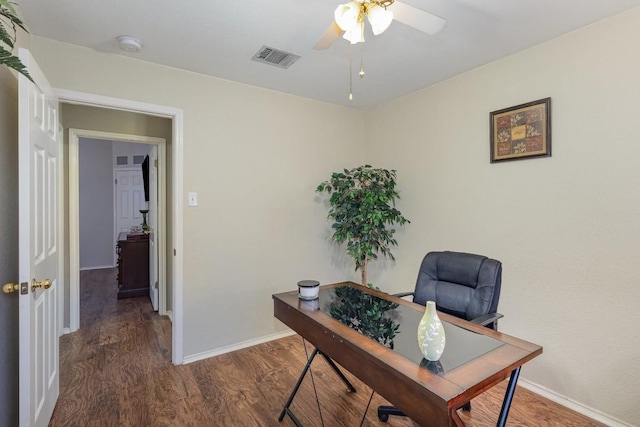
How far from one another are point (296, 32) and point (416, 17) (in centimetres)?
89

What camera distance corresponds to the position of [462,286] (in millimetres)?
1937

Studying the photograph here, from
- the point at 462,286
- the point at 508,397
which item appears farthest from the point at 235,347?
the point at 508,397

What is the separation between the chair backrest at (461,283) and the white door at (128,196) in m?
6.22

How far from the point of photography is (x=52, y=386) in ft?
6.41

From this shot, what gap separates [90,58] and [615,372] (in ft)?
13.0

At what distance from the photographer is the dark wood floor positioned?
1.95 metres

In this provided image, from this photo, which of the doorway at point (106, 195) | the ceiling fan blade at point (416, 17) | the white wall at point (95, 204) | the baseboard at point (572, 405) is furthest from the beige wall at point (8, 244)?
the white wall at point (95, 204)

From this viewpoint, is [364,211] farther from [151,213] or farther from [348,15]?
[151,213]

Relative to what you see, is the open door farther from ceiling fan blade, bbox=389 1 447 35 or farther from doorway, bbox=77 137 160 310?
ceiling fan blade, bbox=389 1 447 35

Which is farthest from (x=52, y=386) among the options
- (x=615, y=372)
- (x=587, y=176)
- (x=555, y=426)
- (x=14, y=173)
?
(x=587, y=176)

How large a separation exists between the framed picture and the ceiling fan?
3.89ft

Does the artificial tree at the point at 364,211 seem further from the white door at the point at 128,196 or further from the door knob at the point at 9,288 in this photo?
the white door at the point at 128,196


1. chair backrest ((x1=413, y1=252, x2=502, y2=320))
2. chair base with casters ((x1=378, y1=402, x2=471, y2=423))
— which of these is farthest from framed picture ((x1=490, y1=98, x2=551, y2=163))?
chair base with casters ((x1=378, y1=402, x2=471, y2=423))

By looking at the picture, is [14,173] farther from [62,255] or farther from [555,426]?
[555,426]
